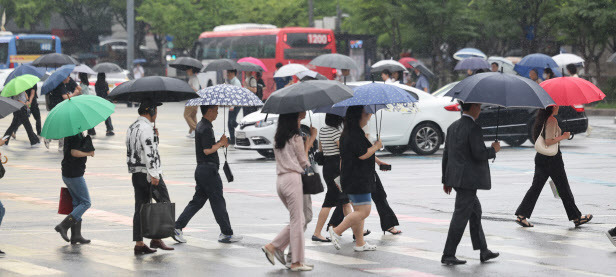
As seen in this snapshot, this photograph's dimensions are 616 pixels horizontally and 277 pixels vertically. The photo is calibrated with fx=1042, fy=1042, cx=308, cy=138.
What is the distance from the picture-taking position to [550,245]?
409 inches

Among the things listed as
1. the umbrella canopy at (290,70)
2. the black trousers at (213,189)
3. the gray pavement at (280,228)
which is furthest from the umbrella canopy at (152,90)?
the umbrella canopy at (290,70)

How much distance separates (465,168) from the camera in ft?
30.2

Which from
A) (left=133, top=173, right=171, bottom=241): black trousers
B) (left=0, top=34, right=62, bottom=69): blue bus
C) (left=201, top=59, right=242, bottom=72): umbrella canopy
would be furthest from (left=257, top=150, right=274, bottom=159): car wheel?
(left=0, top=34, right=62, bottom=69): blue bus

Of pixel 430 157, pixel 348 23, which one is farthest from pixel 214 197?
pixel 348 23

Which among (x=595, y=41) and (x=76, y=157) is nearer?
(x=76, y=157)

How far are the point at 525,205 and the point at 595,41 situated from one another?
1195 inches

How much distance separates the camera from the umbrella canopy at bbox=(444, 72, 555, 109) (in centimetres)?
919

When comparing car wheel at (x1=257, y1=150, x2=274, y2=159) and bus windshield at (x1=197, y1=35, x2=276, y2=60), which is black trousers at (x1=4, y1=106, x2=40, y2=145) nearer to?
car wheel at (x1=257, y1=150, x2=274, y2=159)

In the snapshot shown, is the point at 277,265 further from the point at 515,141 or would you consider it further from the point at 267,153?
the point at 515,141

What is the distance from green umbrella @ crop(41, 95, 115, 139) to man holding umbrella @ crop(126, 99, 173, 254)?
37 centimetres

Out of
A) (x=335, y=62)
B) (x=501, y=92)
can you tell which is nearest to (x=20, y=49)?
(x=335, y=62)

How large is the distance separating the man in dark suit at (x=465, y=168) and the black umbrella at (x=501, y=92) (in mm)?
123

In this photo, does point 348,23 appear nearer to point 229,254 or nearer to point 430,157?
point 430,157

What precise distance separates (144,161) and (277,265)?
1565mm
